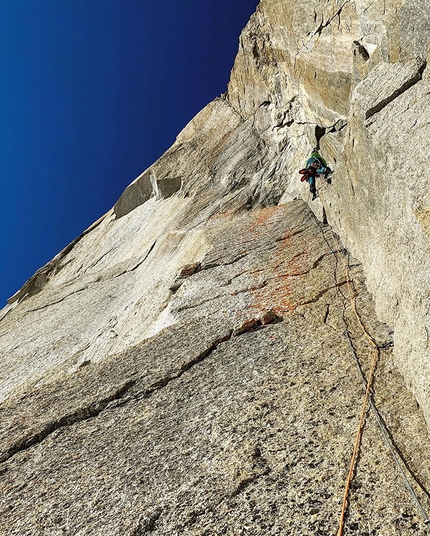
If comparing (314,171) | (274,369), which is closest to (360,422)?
(274,369)

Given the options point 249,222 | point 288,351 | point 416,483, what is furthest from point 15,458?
point 249,222

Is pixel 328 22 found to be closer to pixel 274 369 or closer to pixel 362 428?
pixel 274 369

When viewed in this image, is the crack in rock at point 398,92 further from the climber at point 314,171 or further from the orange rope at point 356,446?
the climber at point 314,171

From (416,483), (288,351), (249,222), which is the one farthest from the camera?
(249,222)

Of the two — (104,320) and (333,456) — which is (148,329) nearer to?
(104,320)

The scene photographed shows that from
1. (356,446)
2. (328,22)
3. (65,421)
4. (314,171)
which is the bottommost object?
(356,446)

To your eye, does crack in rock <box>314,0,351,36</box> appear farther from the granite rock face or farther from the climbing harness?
the climbing harness

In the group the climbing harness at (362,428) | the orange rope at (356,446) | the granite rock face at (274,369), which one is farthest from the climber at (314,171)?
the orange rope at (356,446)

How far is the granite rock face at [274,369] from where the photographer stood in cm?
438

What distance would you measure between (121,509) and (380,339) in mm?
4166

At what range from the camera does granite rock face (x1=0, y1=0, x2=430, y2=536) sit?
172 inches

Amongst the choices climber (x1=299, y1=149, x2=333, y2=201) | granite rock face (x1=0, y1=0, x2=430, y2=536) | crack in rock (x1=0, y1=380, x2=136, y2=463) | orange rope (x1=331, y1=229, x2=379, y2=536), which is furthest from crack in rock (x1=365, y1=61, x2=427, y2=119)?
climber (x1=299, y1=149, x2=333, y2=201)

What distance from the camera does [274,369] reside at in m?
6.33

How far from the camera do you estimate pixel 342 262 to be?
9172mm
